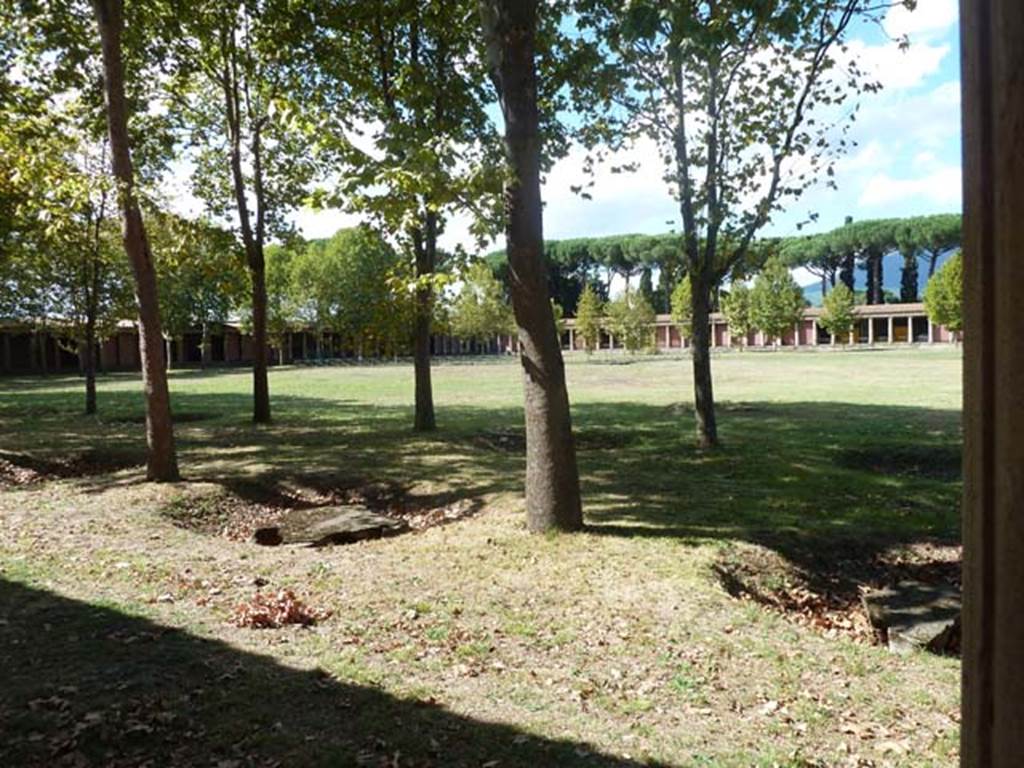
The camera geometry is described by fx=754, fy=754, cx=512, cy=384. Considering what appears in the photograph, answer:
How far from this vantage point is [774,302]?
72.2 meters

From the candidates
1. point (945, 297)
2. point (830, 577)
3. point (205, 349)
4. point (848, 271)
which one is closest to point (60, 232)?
point (830, 577)

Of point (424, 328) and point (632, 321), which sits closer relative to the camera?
point (424, 328)

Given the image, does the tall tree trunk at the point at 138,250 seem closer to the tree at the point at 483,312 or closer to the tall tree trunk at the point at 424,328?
the tall tree trunk at the point at 424,328

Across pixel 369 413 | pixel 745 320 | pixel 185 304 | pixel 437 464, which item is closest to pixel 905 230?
pixel 745 320

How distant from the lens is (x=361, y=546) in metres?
8.31

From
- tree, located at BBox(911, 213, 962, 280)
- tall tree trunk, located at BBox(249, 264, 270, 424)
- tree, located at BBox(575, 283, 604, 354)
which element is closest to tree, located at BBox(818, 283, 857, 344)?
tree, located at BBox(911, 213, 962, 280)

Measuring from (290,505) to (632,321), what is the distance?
2403 inches

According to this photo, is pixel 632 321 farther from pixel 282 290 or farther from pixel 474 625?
pixel 474 625

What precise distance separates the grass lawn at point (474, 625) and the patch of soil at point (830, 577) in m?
0.09

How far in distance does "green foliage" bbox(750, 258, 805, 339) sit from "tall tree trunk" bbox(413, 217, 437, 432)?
202ft

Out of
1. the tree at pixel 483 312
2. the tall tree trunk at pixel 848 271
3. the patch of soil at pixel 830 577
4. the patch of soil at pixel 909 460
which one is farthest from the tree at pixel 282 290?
the tall tree trunk at pixel 848 271

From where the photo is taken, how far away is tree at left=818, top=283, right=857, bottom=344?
73500 mm

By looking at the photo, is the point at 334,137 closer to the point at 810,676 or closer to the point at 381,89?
the point at 810,676

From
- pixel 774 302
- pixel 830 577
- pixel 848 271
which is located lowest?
pixel 830 577
